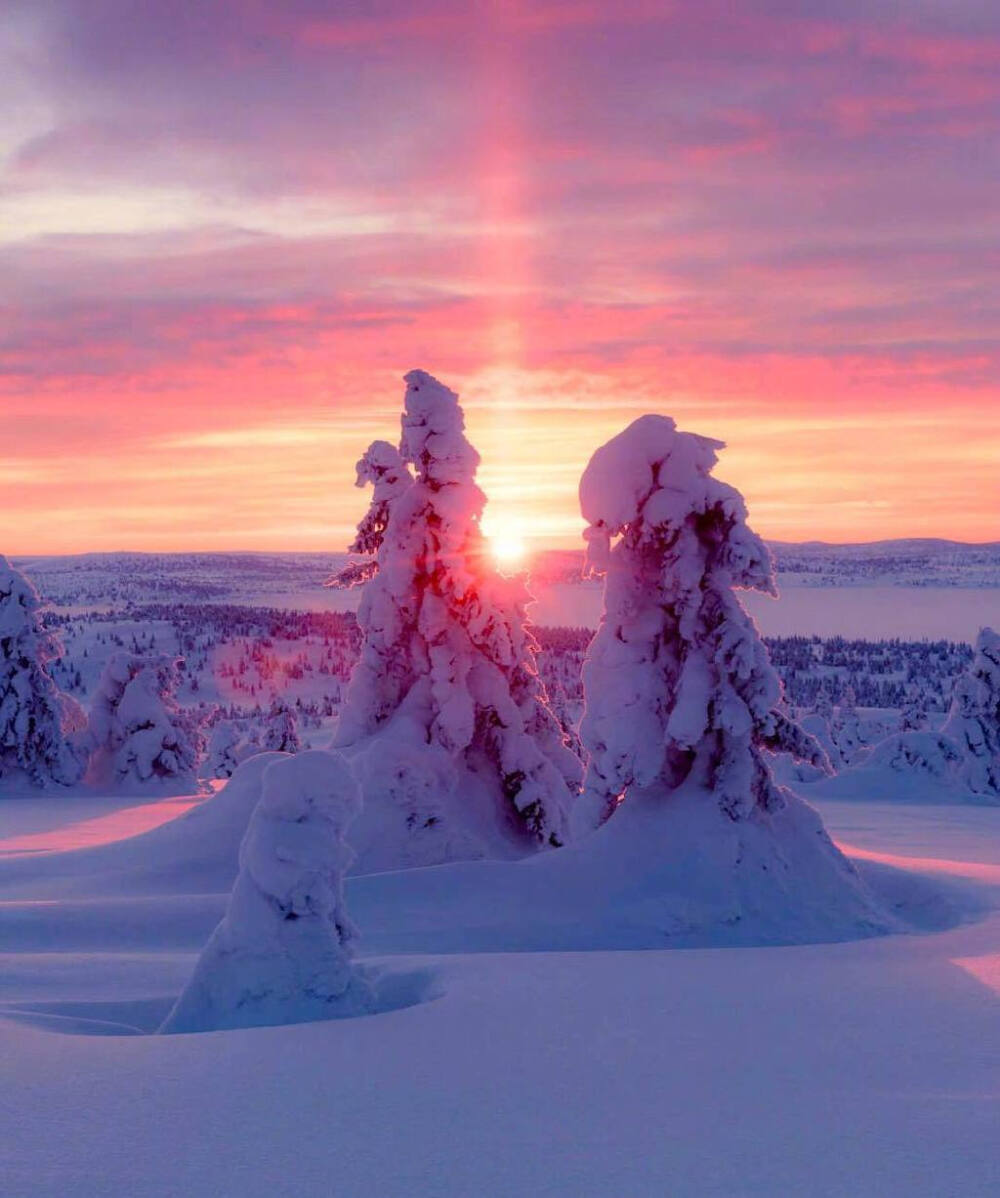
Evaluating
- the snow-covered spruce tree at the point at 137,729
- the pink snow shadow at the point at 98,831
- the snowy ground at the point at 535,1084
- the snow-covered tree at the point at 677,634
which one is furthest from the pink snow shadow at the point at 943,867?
the snow-covered spruce tree at the point at 137,729

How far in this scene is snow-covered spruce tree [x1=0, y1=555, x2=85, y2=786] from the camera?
3744cm

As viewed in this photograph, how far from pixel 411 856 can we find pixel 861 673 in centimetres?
13424

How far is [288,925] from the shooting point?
9125 mm

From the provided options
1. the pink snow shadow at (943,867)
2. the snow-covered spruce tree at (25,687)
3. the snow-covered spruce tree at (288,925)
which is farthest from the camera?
the snow-covered spruce tree at (25,687)

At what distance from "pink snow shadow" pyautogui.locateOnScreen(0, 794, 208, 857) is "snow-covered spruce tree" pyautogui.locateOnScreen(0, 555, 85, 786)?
4.38 meters

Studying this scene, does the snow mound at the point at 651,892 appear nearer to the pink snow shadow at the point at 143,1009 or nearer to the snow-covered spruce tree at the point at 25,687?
the pink snow shadow at the point at 143,1009

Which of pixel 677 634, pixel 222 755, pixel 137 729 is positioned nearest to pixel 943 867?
pixel 677 634

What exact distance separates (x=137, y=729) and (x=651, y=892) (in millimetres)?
29543

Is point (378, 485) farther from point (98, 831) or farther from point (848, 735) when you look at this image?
point (848, 735)

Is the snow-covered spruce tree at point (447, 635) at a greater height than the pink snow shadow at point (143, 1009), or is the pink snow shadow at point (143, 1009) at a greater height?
the snow-covered spruce tree at point (447, 635)

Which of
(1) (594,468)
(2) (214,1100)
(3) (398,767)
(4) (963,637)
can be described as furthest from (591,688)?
(4) (963,637)

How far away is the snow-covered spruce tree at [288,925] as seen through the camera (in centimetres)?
885

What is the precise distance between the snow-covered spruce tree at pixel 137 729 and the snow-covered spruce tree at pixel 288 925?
32.6 meters

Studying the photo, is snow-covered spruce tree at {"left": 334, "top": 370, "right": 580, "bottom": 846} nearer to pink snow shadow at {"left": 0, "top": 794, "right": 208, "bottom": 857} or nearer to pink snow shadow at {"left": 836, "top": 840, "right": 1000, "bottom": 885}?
pink snow shadow at {"left": 836, "top": 840, "right": 1000, "bottom": 885}
